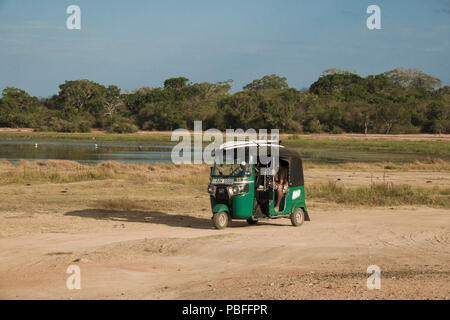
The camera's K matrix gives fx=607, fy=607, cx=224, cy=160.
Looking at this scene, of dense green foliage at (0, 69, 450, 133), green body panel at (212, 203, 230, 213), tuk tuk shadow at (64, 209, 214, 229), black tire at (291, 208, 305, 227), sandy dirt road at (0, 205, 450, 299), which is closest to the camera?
sandy dirt road at (0, 205, 450, 299)

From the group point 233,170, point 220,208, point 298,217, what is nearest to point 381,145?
point 298,217

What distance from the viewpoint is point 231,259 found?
35.0ft

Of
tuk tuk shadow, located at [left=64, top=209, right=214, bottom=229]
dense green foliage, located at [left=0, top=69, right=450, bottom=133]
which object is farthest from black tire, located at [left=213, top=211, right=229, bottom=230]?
dense green foliage, located at [left=0, top=69, right=450, bottom=133]

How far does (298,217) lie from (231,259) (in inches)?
180

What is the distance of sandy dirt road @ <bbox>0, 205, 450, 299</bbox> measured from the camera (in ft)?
27.3

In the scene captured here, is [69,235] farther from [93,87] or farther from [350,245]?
[93,87]

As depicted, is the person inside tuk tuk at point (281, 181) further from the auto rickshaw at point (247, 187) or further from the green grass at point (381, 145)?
the green grass at point (381, 145)

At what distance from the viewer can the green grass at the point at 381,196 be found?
2031cm

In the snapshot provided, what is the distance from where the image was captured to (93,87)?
4722 inches

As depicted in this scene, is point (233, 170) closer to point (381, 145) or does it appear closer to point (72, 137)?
point (381, 145)

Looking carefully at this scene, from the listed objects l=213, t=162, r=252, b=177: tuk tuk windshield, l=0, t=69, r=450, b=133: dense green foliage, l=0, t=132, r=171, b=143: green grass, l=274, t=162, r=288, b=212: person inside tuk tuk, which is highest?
l=0, t=69, r=450, b=133: dense green foliage

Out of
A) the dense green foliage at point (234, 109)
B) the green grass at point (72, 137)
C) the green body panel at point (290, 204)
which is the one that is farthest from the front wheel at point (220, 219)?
the dense green foliage at point (234, 109)

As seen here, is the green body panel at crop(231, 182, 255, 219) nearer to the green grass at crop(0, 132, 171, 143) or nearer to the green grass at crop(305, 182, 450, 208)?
the green grass at crop(305, 182, 450, 208)
